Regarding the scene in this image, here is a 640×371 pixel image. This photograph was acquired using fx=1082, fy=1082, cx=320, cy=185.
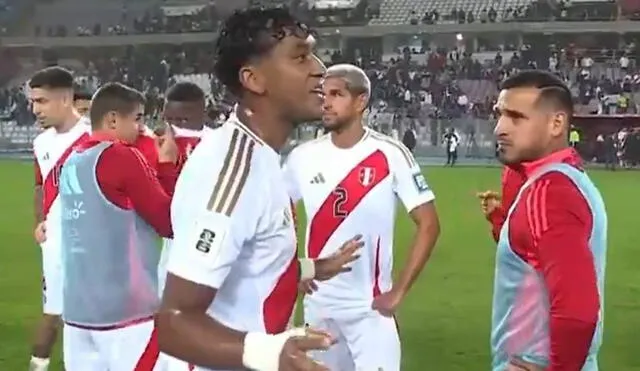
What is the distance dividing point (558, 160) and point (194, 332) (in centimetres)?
→ 156

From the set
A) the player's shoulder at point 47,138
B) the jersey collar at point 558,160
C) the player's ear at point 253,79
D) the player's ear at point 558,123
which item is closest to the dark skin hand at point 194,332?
the player's ear at point 253,79

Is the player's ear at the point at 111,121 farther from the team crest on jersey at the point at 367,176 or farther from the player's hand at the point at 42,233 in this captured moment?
the player's hand at the point at 42,233

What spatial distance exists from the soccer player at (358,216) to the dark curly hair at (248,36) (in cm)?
242

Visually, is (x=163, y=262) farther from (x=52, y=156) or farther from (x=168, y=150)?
(x=52, y=156)

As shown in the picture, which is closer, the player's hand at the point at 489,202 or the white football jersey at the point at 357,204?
the player's hand at the point at 489,202

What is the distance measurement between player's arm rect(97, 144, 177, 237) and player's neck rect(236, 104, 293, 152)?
75.8 inches

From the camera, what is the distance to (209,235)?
123 inches

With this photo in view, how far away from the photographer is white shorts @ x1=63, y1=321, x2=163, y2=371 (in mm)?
5703

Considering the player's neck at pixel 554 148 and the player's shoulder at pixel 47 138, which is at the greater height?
the player's neck at pixel 554 148

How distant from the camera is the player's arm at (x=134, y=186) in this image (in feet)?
17.3

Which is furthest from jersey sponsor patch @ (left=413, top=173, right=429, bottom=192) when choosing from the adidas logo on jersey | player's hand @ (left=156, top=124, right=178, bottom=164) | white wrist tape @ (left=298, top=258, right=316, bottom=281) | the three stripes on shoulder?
the three stripes on shoulder

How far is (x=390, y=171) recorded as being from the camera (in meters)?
6.06

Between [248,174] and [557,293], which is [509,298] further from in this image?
[248,174]

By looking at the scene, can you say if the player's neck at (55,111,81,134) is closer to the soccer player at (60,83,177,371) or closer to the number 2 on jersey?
the soccer player at (60,83,177,371)
